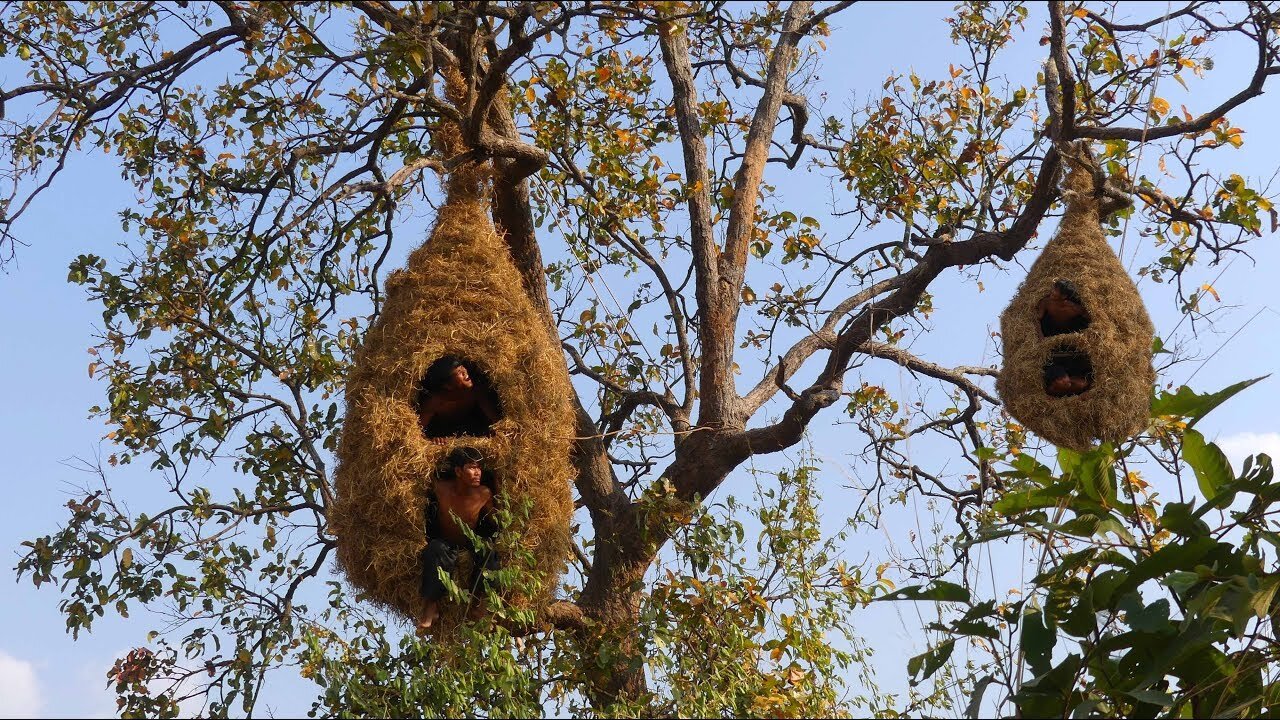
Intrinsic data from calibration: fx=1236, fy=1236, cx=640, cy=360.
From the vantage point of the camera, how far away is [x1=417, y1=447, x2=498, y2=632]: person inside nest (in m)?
4.96

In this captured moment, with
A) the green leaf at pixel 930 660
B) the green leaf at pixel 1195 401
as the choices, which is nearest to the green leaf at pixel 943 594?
the green leaf at pixel 930 660

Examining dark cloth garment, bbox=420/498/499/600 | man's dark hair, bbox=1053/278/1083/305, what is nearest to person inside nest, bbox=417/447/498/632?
dark cloth garment, bbox=420/498/499/600

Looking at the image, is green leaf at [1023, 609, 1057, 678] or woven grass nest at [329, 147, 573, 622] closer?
green leaf at [1023, 609, 1057, 678]

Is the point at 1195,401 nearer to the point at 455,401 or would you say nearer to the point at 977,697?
the point at 977,697

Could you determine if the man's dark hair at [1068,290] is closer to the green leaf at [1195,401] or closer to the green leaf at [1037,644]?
the green leaf at [1195,401]

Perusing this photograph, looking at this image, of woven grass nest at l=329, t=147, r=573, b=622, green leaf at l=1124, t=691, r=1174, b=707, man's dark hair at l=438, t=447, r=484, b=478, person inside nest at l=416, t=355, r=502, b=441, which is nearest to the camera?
green leaf at l=1124, t=691, r=1174, b=707

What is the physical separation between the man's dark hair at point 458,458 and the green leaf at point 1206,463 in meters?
2.74

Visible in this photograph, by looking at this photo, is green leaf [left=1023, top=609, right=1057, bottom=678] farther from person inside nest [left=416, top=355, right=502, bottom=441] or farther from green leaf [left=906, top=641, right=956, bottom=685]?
person inside nest [left=416, top=355, right=502, bottom=441]

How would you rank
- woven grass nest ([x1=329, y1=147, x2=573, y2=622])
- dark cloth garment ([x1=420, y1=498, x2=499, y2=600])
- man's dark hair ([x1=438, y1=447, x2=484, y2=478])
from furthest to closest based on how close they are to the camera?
man's dark hair ([x1=438, y1=447, x2=484, y2=478]), woven grass nest ([x1=329, y1=147, x2=573, y2=622]), dark cloth garment ([x1=420, y1=498, x2=499, y2=600])

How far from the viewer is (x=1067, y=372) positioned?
543cm

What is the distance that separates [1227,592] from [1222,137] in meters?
3.20

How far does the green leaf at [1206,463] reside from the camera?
14.1ft

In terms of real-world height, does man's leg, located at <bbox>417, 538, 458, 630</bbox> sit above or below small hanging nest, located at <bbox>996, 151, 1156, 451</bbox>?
below

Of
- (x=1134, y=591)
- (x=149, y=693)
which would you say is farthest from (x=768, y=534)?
(x=149, y=693)
